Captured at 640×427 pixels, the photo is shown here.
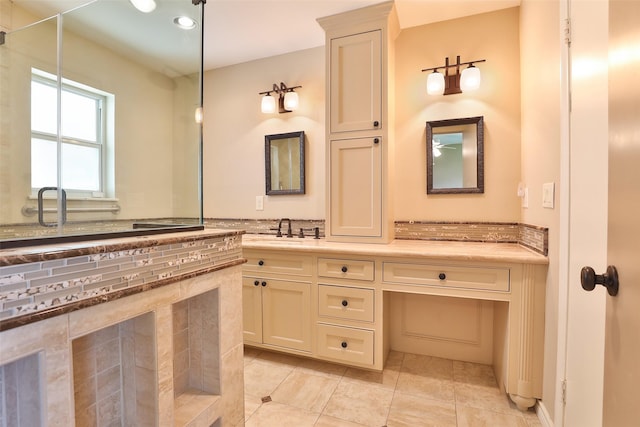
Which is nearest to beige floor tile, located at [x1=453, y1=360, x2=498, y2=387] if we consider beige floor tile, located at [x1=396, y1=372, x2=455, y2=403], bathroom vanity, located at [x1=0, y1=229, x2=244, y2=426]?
beige floor tile, located at [x1=396, y1=372, x2=455, y2=403]

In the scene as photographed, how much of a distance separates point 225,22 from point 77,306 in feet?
7.69

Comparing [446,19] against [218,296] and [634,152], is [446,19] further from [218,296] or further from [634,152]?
[218,296]

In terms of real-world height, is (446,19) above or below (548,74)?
above

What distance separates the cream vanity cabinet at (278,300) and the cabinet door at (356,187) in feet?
1.42

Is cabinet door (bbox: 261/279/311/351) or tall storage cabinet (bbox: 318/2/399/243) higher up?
tall storage cabinet (bbox: 318/2/399/243)

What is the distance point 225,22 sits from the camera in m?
2.28

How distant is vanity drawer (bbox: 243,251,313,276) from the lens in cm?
204

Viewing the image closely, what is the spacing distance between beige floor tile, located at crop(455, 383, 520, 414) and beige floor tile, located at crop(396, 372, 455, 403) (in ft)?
0.17

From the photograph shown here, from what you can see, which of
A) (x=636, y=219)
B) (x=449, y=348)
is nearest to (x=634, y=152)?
(x=636, y=219)

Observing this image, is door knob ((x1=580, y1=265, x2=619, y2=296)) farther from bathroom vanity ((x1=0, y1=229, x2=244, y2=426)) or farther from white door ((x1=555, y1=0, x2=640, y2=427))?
bathroom vanity ((x1=0, y1=229, x2=244, y2=426))

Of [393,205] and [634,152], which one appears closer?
[634,152]

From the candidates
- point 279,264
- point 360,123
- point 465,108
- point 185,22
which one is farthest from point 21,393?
point 465,108

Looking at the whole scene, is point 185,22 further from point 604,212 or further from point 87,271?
point 604,212

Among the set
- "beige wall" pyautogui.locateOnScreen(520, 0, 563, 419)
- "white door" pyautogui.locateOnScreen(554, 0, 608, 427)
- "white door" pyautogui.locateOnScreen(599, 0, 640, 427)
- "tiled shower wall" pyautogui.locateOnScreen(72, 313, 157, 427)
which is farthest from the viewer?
"beige wall" pyautogui.locateOnScreen(520, 0, 563, 419)
